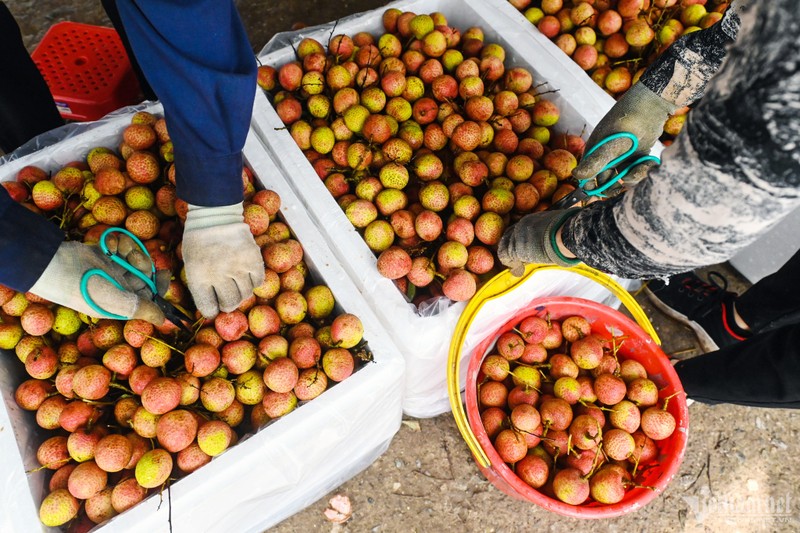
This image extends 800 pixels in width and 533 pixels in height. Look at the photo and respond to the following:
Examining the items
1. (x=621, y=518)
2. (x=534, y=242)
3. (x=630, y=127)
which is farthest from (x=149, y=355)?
(x=621, y=518)

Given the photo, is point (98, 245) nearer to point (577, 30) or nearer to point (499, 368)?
point (499, 368)

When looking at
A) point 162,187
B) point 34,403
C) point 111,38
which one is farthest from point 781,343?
point 111,38

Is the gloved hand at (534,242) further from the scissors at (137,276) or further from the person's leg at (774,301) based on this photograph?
the person's leg at (774,301)

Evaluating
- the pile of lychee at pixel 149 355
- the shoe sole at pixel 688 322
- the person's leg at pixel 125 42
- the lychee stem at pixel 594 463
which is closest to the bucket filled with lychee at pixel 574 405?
the lychee stem at pixel 594 463

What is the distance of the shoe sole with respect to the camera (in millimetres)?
2336

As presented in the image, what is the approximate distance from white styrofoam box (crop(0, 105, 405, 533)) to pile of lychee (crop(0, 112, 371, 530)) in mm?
46

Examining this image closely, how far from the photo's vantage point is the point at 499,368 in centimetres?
175

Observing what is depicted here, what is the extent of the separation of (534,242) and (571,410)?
25.1 inches

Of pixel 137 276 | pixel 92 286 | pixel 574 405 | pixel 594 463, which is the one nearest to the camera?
pixel 92 286

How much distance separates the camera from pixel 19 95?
188 cm

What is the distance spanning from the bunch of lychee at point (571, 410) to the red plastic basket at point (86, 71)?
2002 millimetres

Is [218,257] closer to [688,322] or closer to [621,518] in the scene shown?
[621,518]

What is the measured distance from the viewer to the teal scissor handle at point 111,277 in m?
1.24

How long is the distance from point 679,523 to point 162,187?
2.23 metres
